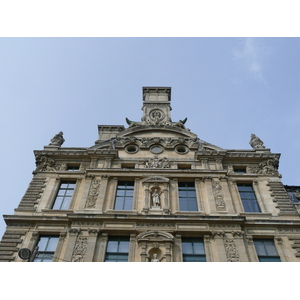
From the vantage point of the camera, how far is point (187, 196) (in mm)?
21594

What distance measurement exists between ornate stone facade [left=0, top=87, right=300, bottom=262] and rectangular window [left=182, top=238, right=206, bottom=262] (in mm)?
54

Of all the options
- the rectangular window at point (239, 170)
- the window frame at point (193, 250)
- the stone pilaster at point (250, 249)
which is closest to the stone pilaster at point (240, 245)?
the stone pilaster at point (250, 249)

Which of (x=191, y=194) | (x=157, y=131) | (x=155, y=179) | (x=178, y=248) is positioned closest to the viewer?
(x=178, y=248)

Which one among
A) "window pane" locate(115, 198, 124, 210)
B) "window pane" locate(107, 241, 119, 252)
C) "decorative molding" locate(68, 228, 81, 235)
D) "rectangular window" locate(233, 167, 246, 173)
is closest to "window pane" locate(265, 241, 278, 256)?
"rectangular window" locate(233, 167, 246, 173)

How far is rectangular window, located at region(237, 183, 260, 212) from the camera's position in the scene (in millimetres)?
21125

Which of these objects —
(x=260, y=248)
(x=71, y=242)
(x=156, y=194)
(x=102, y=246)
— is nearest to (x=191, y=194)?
(x=156, y=194)

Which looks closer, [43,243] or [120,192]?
[43,243]

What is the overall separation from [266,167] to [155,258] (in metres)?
10.9

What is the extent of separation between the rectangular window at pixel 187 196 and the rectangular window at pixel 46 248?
773 cm

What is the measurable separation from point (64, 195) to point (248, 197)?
1193cm

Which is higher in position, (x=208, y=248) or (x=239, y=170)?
(x=239, y=170)

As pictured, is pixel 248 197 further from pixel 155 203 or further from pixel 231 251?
pixel 155 203

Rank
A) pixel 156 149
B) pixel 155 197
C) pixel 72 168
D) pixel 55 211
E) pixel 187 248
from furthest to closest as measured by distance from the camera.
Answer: pixel 156 149 → pixel 72 168 → pixel 155 197 → pixel 55 211 → pixel 187 248

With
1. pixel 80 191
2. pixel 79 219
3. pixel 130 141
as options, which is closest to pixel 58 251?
pixel 79 219
